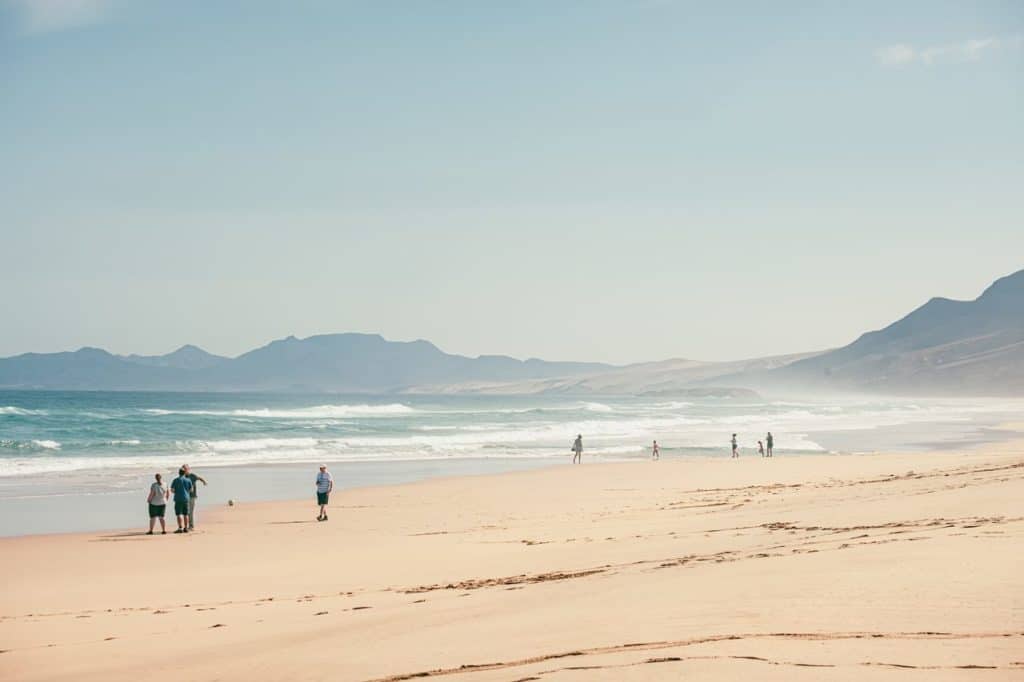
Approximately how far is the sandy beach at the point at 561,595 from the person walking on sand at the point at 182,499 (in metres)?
0.51

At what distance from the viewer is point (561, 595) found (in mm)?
8508

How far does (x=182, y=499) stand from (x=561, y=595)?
11.1 m

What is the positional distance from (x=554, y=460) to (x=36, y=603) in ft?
90.9

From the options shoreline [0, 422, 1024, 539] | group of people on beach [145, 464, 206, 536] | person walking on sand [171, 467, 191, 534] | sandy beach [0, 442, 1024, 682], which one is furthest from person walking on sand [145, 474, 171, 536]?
shoreline [0, 422, 1024, 539]

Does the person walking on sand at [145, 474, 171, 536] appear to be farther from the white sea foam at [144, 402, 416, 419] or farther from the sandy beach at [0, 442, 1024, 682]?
the white sea foam at [144, 402, 416, 419]

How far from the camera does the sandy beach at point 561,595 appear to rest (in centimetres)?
596

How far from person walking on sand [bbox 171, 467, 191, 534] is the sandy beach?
0.51 metres

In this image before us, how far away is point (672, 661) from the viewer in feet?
18.8

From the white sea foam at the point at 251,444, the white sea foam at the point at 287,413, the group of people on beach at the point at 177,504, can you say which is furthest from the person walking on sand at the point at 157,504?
the white sea foam at the point at 287,413

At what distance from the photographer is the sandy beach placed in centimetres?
596

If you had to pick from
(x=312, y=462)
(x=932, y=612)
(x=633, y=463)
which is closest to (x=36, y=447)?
(x=312, y=462)

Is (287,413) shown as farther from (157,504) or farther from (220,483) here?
(157,504)

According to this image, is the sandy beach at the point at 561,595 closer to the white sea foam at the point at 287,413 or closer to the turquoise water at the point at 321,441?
the turquoise water at the point at 321,441

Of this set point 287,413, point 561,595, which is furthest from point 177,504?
point 287,413
